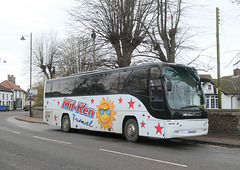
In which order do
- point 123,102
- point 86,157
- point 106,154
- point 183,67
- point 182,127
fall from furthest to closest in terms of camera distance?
point 123,102 → point 183,67 → point 182,127 → point 106,154 → point 86,157

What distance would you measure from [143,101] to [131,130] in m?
1.54

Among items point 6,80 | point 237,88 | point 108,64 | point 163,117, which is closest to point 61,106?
point 108,64

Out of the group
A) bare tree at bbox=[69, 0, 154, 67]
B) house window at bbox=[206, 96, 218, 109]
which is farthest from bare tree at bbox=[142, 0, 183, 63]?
house window at bbox=[206, 96, 218, 109]

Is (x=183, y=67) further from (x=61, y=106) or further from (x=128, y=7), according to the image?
(x=128, y=7)

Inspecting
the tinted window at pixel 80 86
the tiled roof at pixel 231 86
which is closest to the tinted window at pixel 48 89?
the tinted window at pixel 80 86

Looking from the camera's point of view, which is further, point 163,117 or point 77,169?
point 163,117

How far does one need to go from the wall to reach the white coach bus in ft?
10.0

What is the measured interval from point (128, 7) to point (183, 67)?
33.4 ft

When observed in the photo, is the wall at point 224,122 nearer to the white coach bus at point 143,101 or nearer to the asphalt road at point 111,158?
the white coach bus at point 143,101

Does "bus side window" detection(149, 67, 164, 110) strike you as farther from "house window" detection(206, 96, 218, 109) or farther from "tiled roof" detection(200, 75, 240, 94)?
"tiled roof" detection(200, 75, 240, 94)

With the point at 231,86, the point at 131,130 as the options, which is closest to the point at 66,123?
the point at 131,130

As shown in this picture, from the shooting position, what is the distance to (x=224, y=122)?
14172mm

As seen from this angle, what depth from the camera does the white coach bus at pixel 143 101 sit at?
1075 centimetres

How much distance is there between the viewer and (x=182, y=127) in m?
10.7
